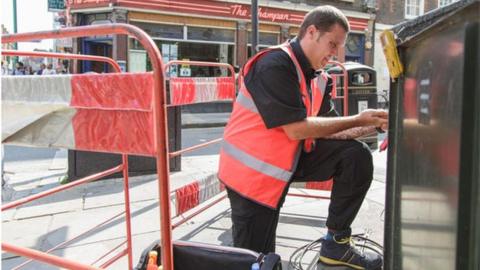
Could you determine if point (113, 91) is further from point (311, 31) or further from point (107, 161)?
point (107, 161)

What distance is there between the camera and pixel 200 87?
172 inches

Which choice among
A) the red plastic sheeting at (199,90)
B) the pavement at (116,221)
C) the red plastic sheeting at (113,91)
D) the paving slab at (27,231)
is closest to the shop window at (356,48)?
the pavement at (116,221)

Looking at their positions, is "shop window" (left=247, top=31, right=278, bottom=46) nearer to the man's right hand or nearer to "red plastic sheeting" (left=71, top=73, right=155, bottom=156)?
the man's right hand

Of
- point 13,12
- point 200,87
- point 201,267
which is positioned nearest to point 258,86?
point 201,267

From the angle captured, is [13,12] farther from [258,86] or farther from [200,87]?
[258,86]

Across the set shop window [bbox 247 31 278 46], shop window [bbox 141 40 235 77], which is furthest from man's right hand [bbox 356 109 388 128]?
shop window [bbox 247 31 278 46]

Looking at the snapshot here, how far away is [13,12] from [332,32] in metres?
18.5

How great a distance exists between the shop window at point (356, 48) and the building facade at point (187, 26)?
5.97 ft

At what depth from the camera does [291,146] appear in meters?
2.48

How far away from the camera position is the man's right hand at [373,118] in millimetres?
2375

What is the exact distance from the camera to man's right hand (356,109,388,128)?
2375mm

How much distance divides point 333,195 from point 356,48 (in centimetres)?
1941

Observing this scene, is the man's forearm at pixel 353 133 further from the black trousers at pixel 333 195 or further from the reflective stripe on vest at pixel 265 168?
the reflective stripe on vest at pixel 265 168

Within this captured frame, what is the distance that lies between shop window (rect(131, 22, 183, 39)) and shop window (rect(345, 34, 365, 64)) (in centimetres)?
809
